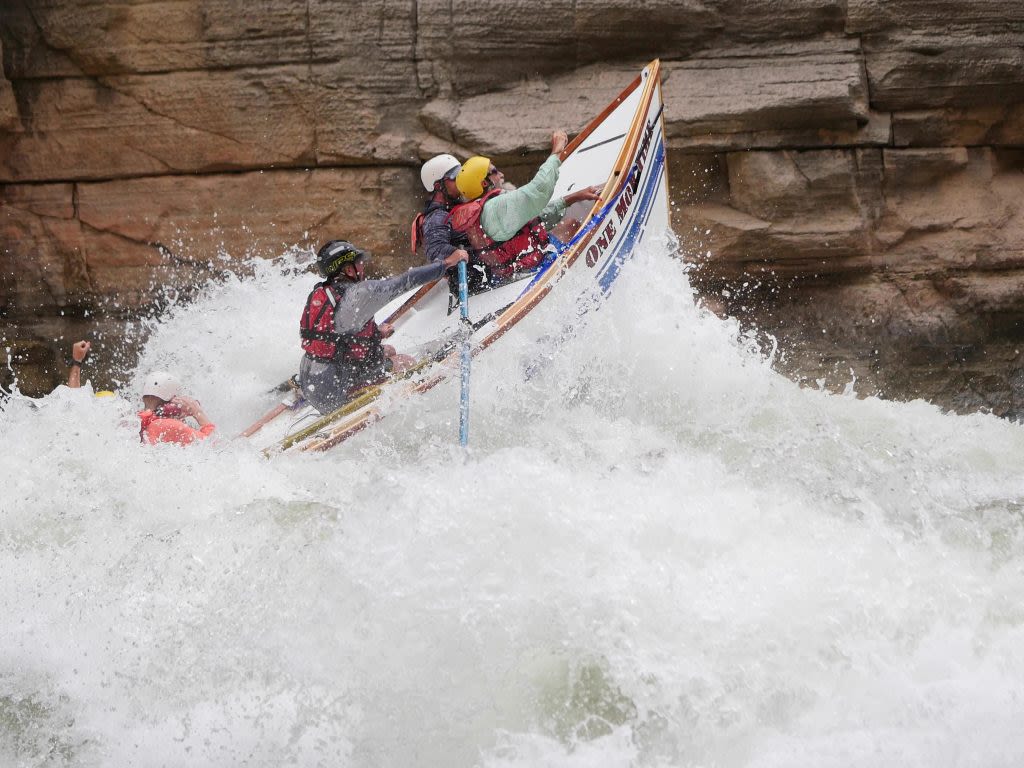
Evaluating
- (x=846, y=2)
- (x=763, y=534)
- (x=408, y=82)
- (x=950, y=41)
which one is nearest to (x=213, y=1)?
(x=408, y=82)

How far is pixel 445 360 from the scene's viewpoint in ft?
16.8

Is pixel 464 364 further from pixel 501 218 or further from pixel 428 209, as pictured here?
pixel 428 209

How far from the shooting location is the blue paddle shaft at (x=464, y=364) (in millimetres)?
4832

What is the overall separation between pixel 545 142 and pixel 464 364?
3.10 metres

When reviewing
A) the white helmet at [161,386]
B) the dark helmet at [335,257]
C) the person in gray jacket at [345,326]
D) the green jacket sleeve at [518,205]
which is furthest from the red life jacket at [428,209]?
the white helmet at [161,386]

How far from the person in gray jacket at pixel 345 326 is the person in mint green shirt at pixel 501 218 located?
25 centimetres

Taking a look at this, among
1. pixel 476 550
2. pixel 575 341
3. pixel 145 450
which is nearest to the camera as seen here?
pixel 476 550

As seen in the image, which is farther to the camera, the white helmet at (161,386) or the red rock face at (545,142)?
the red rock face at (545,142)

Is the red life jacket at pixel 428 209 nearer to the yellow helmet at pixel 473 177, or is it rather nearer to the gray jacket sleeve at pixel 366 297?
the yellow helmet at pixel 473 177

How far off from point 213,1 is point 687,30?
11.1ft

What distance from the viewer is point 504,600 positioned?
3.63m

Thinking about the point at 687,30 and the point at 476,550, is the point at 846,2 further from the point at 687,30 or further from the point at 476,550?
the point at 476,550

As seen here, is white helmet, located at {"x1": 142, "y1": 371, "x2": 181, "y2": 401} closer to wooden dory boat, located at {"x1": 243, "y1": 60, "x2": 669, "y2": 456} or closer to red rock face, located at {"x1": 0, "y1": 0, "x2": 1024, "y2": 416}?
wooden dory boat, located at {"x1": 243, "y1": 60, "x2": 669, "y2": 456}

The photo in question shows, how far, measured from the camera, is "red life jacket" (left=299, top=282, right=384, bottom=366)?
515 centimetres
